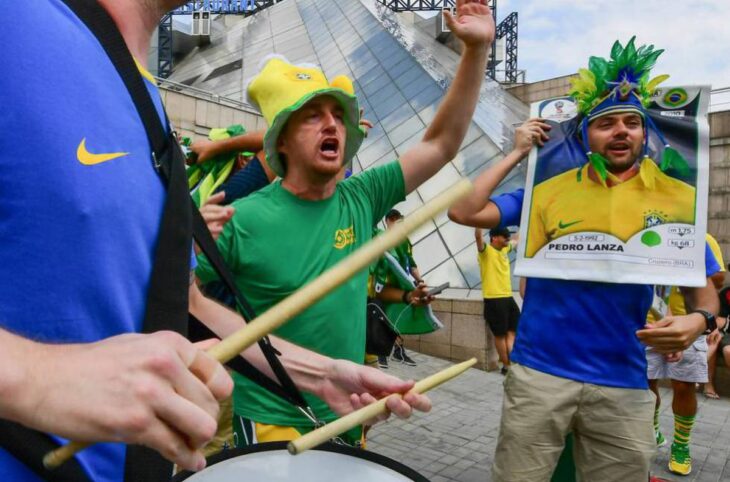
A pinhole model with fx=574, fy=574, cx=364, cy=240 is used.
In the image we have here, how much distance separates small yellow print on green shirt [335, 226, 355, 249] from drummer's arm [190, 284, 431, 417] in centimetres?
62

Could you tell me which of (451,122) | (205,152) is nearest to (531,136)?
(451,122)

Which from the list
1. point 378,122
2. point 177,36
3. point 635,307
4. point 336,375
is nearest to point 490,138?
point 378,122

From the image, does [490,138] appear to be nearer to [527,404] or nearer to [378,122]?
[378,122]

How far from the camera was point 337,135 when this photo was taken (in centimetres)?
221

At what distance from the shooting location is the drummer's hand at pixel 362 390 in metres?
1.20

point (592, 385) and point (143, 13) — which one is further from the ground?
point (143, 13)

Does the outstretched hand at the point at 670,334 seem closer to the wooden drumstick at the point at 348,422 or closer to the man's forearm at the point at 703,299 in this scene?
the man's forearm at the point at 703,299

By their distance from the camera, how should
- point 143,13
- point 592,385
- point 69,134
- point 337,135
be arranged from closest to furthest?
point 69,134 → point 143,13 → point 337,135 → point 592,385

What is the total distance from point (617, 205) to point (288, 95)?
5.19 ft

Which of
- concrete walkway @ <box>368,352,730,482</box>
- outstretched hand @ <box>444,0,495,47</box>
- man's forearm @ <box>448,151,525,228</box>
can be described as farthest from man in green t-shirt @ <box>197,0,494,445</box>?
concrete walkway @ <box>368,352,730,482</box>

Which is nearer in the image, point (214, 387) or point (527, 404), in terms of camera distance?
point (214, 387)

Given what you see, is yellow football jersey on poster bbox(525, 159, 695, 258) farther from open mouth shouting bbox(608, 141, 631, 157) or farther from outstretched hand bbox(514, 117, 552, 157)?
outstretched hand bbox(514, 117, 552, 157)

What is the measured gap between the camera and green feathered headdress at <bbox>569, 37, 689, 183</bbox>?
8.85 ft

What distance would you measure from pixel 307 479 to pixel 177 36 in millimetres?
31844
